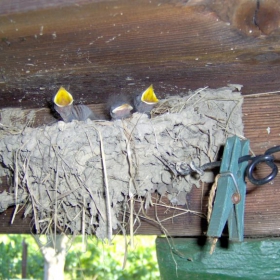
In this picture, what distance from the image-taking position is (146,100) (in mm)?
1580

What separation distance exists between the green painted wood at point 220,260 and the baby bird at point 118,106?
0.53m

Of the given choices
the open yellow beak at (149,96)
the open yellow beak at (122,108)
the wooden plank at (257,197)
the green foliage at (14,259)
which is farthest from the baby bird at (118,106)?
the green foliage at (14,259)

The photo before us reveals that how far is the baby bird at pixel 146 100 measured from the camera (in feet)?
5.03

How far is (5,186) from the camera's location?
179 cm

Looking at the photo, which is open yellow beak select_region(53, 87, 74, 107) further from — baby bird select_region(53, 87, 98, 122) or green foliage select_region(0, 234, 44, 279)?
green foliage select_region(0, 234, 44, 279)

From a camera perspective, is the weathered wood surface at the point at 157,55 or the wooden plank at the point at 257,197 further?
the wooden plank at the point at 257,197

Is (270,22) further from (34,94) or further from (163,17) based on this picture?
(34,94)

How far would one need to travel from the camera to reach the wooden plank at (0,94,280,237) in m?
1.38

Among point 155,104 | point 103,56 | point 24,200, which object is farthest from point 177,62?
point 24,200

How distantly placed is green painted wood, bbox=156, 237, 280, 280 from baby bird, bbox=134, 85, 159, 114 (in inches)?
19.2

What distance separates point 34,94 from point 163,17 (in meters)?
0.75

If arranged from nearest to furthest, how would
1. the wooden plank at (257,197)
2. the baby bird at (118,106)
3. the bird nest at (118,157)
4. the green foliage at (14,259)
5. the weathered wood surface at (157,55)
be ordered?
the weathered wood surface at (157,55) < the wooden plank at (257,197) < the bird nest at (118,157) < the baby bird at (118,106) < the green foliage at (14,259)

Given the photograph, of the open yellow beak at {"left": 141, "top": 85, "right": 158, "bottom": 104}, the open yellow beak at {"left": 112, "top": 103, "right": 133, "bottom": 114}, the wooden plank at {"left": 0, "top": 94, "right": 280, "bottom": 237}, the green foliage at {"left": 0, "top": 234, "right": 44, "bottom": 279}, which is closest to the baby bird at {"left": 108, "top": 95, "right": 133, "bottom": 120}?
the open yellow beak at {"left": 112, "top": 103, "right": 133, "bottom": 114}

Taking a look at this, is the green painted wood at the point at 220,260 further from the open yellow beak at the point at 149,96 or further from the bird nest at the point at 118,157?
the open yellow beak at the point at 149,96
